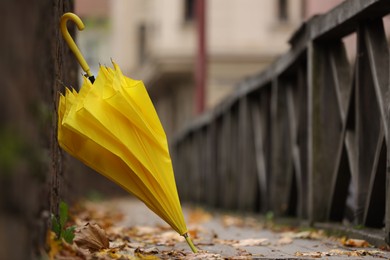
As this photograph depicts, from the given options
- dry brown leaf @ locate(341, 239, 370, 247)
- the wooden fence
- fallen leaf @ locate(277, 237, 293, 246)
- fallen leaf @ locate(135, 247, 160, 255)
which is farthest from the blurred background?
dry brown leaf @ locate(341, 239, 370, 247)

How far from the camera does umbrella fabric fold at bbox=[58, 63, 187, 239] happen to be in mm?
4961

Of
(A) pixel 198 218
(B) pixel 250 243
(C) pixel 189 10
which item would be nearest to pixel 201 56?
(A) pixel 198 218

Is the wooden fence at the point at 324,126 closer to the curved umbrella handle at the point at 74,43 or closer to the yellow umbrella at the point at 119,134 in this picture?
the yellow umbrella at the point at 119,134

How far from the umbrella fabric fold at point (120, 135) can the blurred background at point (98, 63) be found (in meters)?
0.12

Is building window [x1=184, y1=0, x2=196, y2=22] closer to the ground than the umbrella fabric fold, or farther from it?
farther from it

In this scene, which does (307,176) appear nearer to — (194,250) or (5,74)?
(194,250)

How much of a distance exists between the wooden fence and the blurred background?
96cm

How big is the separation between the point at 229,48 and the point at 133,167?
26.8 m

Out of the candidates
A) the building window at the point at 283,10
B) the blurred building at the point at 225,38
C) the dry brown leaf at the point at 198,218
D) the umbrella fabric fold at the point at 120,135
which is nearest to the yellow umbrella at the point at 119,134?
the umbrella fabric fold at the point at 120,135

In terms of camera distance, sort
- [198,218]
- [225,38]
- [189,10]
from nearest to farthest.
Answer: [198,218]
[225,38]
[189,10]

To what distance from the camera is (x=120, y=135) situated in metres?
5.04

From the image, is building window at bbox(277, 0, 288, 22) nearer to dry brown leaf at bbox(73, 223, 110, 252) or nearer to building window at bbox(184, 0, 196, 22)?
building window at bbox(184, 0, 196, 22)

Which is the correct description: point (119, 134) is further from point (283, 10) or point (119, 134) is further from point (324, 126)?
point (283, 10)

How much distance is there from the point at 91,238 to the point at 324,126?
3170 millimetres
